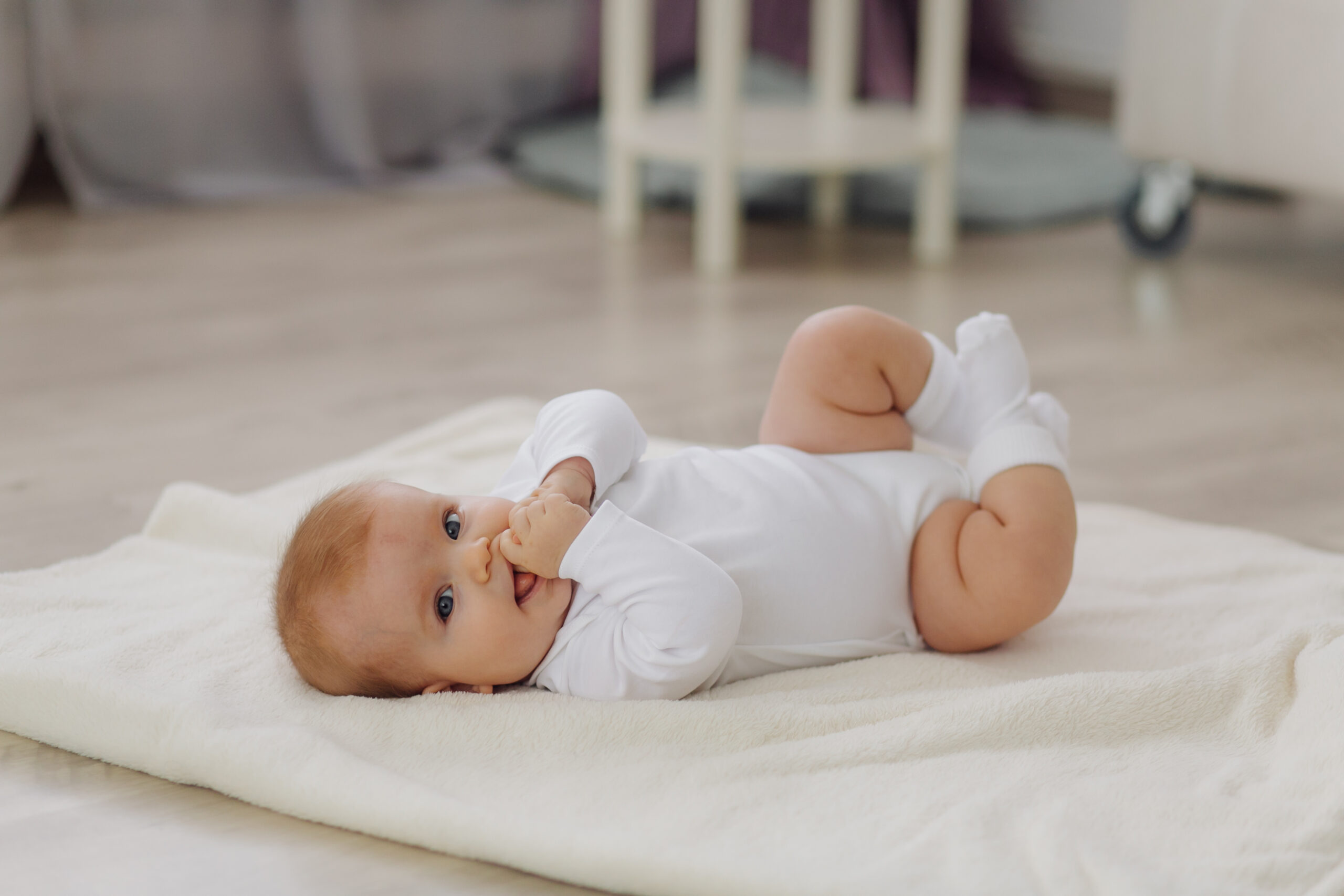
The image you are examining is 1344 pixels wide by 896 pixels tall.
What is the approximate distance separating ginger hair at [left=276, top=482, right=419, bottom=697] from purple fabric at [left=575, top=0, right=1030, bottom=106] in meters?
2.22

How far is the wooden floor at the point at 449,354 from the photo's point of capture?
0.82 metres

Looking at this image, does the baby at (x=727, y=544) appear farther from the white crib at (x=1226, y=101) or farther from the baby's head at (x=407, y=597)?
the white crib at (x=1226, y=101)

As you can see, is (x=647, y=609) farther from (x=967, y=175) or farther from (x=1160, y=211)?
(x=967, y=175)

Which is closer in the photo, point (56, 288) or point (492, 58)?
point (56, 288)

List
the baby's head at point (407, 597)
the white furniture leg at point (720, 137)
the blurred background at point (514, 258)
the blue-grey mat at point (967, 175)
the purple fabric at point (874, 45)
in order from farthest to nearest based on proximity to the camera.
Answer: the purple fabric at point (874, 45) → the blue-grey mat at point (967, 175) → the white furniture leg at point (720, 137) → the blurred background at point (514, 258) → the baby's head at point (407, 597)

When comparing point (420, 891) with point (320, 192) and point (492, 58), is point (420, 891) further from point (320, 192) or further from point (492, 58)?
point (492, 58)

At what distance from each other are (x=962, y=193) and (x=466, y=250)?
892 mm

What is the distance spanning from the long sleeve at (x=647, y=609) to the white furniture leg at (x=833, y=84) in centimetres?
167

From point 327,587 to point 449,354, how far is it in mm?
975

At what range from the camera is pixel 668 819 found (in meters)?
0.77

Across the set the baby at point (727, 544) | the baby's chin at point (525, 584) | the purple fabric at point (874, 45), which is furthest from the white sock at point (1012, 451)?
the purple fabric at point (874, 45)

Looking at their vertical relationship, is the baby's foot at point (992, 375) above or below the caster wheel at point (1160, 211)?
above

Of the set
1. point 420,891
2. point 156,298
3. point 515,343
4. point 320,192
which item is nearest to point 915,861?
point 420,891

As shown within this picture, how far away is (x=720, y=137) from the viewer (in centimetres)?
206
